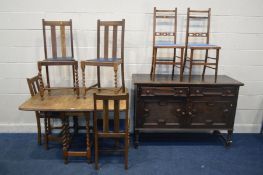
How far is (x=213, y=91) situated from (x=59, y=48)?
6.80ft

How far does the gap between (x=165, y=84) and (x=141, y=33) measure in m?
0.82

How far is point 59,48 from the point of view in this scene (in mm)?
3301

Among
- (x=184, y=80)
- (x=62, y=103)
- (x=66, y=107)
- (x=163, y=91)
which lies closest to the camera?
(x=66, y=107)

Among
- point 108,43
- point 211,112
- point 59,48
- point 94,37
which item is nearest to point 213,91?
point 211,112

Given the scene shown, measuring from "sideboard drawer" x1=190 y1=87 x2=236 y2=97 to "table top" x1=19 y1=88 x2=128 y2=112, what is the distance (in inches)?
35.2

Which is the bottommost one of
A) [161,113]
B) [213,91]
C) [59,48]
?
[161,113]

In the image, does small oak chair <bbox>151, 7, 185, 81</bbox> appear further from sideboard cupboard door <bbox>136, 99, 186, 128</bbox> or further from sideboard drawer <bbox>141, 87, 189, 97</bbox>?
sideboard cupboard door <bbox>136, 99, 186, 128</bbox>

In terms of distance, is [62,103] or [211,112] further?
[211,112]

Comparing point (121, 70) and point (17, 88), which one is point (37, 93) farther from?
point (121, 70)

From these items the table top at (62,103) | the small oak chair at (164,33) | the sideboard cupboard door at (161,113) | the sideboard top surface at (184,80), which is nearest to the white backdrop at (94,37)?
the small oak chair at (164,33)

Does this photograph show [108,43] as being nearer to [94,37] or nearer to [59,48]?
[94,37]

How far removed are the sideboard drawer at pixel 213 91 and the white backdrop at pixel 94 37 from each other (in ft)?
1.66

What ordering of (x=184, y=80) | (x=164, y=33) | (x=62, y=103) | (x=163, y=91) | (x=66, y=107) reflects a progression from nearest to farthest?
(x=66, y=107) < (x=62, y=103) < (x=163, y=91) < (x=184, y=80) < (x=164, y=33)

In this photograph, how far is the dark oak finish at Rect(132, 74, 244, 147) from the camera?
2965 mm
